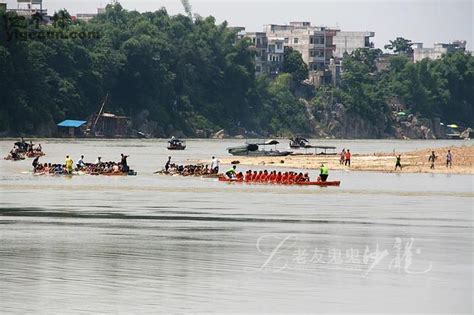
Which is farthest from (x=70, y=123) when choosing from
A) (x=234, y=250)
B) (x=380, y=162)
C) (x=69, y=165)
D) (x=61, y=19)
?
(x=234, y=250)

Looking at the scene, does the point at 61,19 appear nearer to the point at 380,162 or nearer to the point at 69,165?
the point at 380,162

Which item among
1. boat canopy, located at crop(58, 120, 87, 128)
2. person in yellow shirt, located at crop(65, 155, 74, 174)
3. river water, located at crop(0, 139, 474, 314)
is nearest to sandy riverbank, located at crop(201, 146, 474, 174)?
person in yellow shirt, located at crop(65, 155, 74, 174)

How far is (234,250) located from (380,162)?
7129cm

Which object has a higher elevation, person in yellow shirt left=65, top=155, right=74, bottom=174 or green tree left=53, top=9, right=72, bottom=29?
green tree left=53, top=9, right=72, bottom=29

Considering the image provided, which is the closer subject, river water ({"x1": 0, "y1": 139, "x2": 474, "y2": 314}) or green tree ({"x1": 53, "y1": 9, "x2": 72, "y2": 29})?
river water ({"x1": 0, "y1": 139, "x2": 474, "y2": 314})

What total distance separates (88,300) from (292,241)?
15.5m

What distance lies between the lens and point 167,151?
152 meters

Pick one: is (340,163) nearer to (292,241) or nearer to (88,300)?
(292,241)

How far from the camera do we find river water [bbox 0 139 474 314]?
35.9 m

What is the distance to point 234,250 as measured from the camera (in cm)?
4625

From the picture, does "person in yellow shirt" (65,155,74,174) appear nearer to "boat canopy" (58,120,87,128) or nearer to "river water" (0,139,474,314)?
"river water" (0,139,474,314)

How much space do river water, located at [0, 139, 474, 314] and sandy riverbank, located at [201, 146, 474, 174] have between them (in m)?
27.0

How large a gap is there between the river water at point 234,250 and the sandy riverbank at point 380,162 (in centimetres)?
2697

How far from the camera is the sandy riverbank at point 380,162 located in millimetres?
108000
